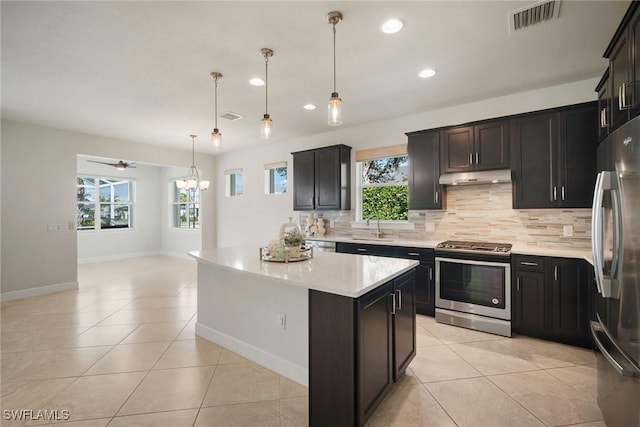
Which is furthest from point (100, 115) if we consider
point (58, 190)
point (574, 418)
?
point (574, 418)

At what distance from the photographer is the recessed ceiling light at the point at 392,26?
2.17 m

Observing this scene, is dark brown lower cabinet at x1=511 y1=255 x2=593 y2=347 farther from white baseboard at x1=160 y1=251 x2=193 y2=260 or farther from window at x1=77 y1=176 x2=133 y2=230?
window at x1=77 y1=176 x2=133 y2=230

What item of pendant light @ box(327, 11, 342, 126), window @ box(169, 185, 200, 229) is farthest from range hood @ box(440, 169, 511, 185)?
window @ box(169, 185, 200, 229)

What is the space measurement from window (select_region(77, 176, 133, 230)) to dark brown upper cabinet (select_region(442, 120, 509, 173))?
28.5ft

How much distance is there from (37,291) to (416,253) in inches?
236

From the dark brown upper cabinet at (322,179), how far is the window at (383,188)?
256 mm

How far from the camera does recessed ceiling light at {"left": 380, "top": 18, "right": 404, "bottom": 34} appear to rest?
2.17 metres

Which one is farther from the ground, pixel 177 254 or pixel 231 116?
pixel 231 116

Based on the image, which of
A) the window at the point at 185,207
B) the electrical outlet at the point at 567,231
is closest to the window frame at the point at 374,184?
the electrical outlet at the point at 567,231

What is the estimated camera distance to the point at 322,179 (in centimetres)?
494

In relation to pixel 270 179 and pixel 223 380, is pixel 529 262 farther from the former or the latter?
pixel 270 179

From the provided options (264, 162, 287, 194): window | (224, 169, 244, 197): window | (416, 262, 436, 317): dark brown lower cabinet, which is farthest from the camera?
(224, 169, 244, 197): window

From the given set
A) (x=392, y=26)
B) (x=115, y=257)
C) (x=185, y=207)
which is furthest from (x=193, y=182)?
(x=115, y=257)

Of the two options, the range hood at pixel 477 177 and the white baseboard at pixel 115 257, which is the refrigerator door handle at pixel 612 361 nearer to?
the range hood at pixel 477 177
